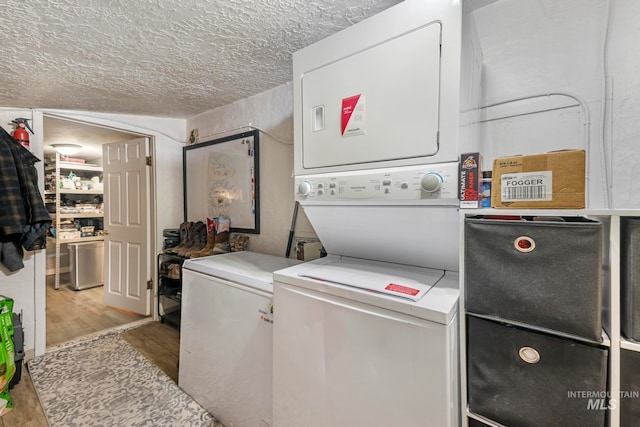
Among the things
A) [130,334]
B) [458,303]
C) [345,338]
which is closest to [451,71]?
[458,303]

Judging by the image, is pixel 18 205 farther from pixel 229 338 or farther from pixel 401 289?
pixel 401 289

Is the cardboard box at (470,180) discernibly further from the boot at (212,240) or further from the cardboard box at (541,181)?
the boot at (212,240)

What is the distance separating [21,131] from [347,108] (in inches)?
103

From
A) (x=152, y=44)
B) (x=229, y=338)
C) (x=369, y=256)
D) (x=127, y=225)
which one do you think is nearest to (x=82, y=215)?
(x=127, y=225)

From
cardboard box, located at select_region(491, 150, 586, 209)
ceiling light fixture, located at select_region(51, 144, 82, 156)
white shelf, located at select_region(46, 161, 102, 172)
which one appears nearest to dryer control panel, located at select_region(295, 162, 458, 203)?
cardboard box, located at select_region(491, 150, 586, 209)

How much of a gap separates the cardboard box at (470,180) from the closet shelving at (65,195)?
509 centimetres

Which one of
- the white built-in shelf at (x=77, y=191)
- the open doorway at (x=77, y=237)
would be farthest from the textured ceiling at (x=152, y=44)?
the white built-in shelf at (x=77, y=191)

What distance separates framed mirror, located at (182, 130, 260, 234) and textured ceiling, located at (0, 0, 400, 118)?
0.52 m

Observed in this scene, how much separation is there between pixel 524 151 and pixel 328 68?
948mm

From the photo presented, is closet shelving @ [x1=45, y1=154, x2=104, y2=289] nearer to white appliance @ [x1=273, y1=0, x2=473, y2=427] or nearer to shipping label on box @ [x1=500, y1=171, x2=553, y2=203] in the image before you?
white appliance @ [x1=273, y1=0, x2=473, y2=427]

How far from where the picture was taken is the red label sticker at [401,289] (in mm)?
958

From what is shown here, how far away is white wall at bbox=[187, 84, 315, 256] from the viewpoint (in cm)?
209

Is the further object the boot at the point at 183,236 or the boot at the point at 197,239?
the boot at the point at 183,236

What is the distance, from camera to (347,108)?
1151mm
